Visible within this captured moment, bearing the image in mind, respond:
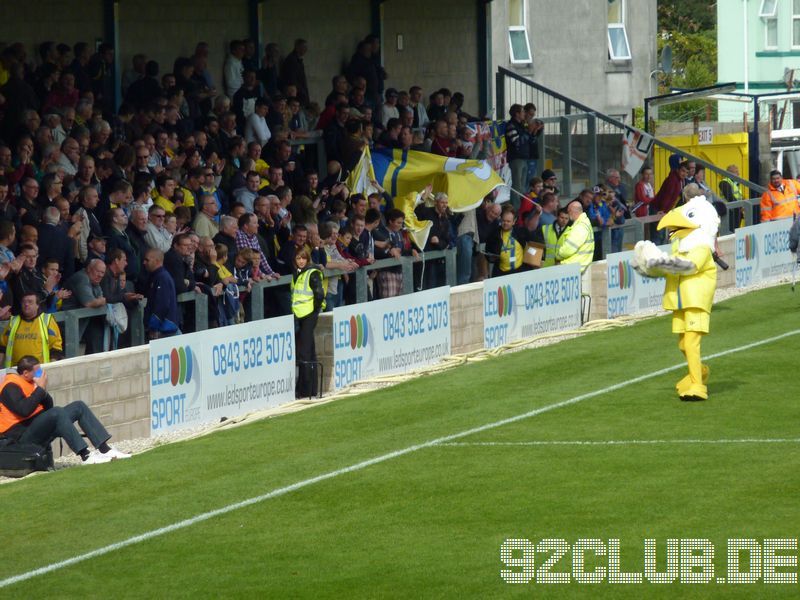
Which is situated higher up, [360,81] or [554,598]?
[360,81]

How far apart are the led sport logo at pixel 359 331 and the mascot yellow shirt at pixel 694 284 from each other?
4.84m

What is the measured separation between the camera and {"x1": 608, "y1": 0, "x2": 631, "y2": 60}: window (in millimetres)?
47219

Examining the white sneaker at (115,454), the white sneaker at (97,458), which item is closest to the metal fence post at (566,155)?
the white sneaker at (115,454)

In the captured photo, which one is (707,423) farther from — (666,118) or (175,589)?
(666,118)

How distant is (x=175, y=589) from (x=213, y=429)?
6.61 m

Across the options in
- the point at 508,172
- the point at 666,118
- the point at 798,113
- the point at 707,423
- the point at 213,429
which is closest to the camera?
the point at 707,423

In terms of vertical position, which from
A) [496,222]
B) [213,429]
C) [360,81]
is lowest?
[213,429]

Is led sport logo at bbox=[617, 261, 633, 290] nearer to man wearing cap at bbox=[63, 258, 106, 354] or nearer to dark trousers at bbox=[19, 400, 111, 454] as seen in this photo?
man wearing cap at bbox=[63, 258, 106, 354]

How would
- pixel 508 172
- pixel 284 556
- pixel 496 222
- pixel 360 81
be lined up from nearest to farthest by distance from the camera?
1. pixel 284 556
2. pixel 496 222
3. pixel 360 81
4. pixel 508 172

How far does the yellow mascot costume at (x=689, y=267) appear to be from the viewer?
16.3 metres

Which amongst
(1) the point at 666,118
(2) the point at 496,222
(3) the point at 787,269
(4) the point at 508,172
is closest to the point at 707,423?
(2) the point at 496,222

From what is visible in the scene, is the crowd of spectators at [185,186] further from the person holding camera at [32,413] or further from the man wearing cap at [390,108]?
the person holding camera at [32,413]

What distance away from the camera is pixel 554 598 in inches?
409

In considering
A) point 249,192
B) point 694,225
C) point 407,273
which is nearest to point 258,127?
point 249,192
